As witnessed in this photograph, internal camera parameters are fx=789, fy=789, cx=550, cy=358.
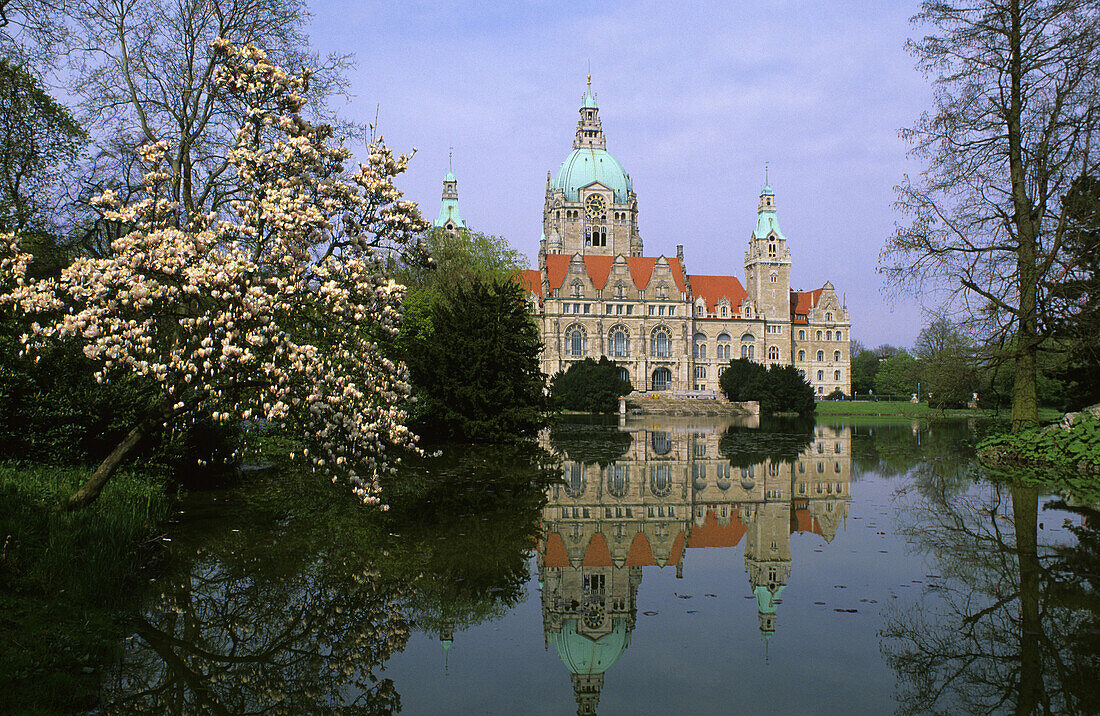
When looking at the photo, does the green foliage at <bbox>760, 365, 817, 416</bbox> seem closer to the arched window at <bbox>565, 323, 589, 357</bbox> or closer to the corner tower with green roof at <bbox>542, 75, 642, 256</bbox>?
the arched window at <bbox>565, 323, 589, 357</bbox>

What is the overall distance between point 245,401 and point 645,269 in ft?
239

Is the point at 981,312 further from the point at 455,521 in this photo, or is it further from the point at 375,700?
the point at 375,700

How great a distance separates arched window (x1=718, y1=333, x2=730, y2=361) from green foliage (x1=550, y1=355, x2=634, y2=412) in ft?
94.7

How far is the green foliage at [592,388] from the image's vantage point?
53812mm

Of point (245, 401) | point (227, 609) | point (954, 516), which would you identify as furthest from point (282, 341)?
point (954, 516)

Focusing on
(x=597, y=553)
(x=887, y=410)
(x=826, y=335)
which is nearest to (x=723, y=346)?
(x=826, y=335)

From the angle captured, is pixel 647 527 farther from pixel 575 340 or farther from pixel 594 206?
pixel 594 206

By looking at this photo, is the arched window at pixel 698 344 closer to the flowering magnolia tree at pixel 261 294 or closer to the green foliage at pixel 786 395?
the green foliage at pixel 786 395

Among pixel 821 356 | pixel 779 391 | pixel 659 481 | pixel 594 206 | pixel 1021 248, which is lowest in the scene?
pixel 659 481

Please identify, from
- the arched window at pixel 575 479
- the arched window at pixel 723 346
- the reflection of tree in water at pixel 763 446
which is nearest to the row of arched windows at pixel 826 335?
the arched window at pixel 723 346

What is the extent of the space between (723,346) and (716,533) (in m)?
73.7

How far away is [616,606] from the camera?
6.94 metres

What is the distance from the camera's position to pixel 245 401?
29.0 ft

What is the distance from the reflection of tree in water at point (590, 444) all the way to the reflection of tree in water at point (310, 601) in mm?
8436
